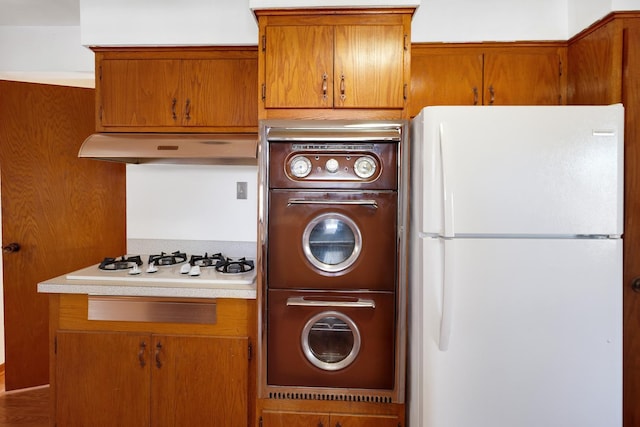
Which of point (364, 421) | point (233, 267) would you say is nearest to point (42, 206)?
point (233, 267)

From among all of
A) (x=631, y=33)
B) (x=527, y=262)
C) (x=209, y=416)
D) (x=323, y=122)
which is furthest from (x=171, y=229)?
(x=631, y=33)

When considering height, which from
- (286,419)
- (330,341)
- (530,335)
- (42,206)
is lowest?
(286,419)

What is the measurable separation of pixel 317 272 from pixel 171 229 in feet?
4.32

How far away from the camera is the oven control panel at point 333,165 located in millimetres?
1860

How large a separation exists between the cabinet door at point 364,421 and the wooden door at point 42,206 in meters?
1.92

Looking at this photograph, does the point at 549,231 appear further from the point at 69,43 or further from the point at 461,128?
the point at 69,43

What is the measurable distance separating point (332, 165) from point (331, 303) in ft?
2.13

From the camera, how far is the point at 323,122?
189 centimetres

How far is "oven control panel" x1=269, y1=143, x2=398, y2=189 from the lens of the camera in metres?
1.86

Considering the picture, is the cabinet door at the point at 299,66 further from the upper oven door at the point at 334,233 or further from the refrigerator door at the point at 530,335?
the refrigerator door at the point at 530,335

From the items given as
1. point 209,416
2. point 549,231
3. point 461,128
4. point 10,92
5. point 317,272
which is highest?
point 10,92

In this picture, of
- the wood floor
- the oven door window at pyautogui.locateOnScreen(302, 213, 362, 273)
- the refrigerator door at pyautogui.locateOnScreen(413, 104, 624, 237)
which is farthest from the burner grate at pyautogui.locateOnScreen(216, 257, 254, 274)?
the wood floor

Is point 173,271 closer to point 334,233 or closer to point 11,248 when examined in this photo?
point 334,233

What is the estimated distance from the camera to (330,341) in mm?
1961
